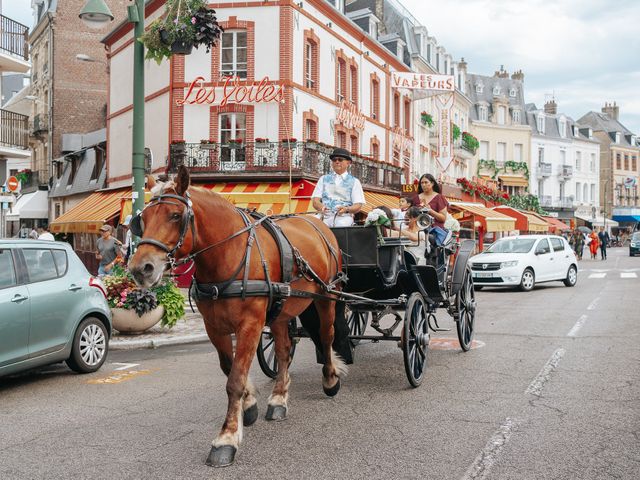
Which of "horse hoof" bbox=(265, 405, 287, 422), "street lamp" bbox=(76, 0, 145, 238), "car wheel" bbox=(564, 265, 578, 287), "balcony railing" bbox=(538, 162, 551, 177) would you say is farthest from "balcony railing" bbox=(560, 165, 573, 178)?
"horse hoof" bbox=(265, 405, 287, 422)

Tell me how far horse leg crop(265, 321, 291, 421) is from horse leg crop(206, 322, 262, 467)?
828 millimetres

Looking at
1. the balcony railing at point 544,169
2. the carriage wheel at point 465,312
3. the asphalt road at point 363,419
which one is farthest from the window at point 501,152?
the carriage wheel at point 465,312

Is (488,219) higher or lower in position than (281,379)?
higher

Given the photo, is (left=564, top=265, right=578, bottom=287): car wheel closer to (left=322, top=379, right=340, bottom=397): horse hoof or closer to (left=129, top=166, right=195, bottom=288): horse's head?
(left=322, top=379, right=340, bottom=397): horse hoof

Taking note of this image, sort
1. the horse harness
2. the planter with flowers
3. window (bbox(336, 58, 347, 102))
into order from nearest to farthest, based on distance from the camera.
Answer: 1. the horse harness
2. the planter with flowers
3. window (bbox(336, 58, 347, 102))

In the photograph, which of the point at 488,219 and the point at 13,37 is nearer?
the point at 13,37

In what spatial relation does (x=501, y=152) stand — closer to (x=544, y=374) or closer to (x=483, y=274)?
(x=483, y=274)

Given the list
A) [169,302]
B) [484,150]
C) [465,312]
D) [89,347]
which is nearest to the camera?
[89,347]

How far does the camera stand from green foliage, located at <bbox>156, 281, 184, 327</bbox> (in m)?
10.6

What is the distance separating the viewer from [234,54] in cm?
2288

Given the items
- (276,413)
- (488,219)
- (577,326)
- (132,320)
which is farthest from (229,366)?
(488,219)

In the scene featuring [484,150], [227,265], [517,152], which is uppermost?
[517,152]

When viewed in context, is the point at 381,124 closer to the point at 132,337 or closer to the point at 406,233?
the point at 132,337

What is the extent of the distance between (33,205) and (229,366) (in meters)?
34.1
